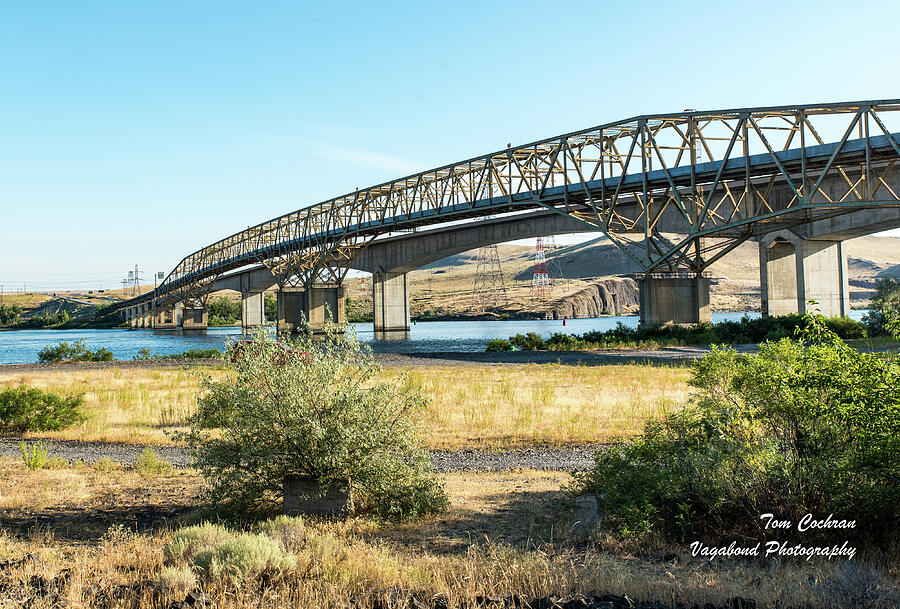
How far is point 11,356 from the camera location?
2383 inches

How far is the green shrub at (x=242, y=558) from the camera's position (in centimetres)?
755

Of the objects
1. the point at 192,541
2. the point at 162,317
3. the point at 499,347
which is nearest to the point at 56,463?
the point at 192,541

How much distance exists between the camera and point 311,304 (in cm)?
8556

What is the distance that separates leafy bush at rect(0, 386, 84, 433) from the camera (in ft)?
63.8

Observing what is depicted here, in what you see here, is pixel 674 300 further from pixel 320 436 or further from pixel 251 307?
pixel 251 307

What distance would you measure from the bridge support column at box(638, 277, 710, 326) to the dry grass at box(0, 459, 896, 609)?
133 ft

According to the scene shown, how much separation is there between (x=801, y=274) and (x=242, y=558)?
4732cm

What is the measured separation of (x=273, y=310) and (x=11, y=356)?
402ft

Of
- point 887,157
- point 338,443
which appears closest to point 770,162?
point 887,157

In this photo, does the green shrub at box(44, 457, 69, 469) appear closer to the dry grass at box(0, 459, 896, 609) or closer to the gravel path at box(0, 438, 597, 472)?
the gravel path at box(0, 438, 597, 472)

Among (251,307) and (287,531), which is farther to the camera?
(251,307)

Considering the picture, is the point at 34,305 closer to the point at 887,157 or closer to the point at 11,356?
the point at 11,356

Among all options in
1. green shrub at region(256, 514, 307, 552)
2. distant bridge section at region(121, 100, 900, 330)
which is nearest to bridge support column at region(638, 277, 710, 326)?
distant bridge section at region(121, 100, 900, 330)

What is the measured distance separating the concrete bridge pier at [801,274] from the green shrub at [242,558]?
148ft
